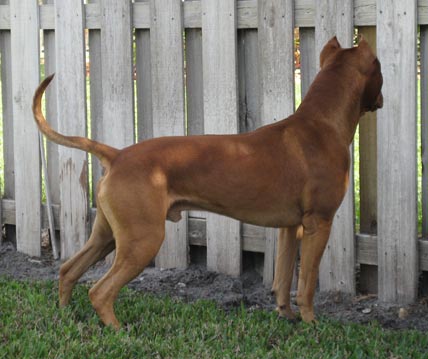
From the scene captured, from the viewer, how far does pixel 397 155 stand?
607 cm

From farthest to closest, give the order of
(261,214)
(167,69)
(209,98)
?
(167,69) → (209,98) → (261,214)

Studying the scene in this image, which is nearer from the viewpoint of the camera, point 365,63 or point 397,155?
point 365,63

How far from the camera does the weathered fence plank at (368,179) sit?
630cm

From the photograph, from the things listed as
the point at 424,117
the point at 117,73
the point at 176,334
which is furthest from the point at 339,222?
the point at 117,73

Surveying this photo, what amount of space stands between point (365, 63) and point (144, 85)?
1979 mm

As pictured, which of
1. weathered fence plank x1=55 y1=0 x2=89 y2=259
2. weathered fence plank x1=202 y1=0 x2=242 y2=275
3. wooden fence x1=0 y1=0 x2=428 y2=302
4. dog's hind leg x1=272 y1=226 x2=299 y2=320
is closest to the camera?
dog's hind leg x1=272 y1=226 x2=299 y2=320

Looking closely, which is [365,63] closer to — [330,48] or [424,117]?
[330,48]

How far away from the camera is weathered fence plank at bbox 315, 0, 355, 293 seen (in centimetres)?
612

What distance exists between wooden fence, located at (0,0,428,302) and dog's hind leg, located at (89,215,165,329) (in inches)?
57.9

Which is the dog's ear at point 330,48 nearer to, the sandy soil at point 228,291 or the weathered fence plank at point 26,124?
the sandy soil at point 228,291

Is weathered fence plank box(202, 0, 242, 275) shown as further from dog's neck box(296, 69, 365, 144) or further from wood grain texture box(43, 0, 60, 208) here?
wood grain texture box(43, 0, 60, 208)

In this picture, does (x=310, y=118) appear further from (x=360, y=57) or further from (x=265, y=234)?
(x=265, y=234)

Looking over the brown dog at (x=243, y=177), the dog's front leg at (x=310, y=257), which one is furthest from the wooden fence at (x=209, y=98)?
the dog's front leg at (x=310, y=257)

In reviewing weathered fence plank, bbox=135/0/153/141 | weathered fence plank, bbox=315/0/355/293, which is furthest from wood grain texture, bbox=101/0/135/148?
weathered fence plank, bbox=315/0/355/293
